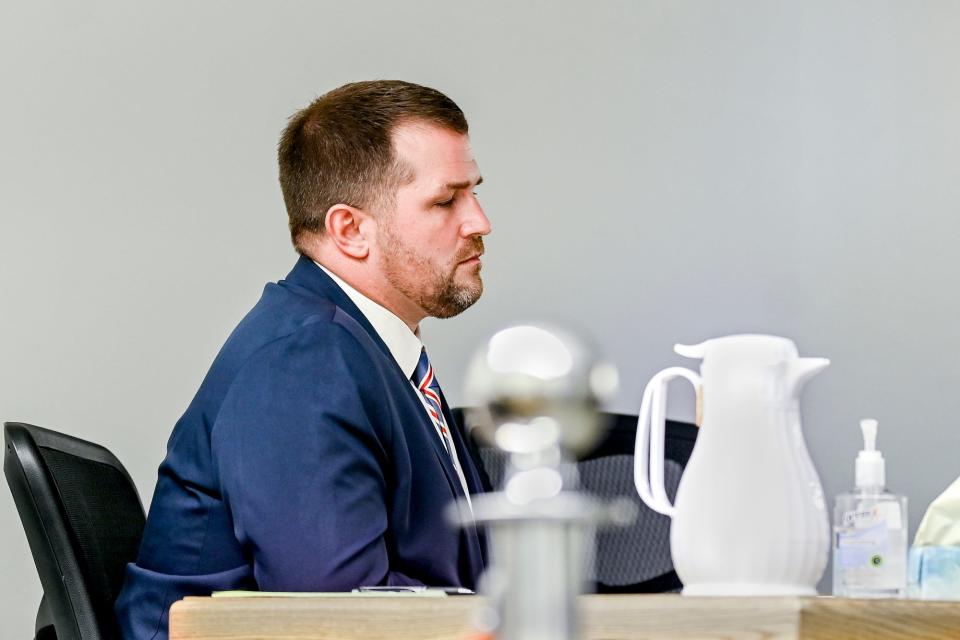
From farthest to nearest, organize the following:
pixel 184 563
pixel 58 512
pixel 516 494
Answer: pixel 184 563
pixel 58 512
pixel 516 494

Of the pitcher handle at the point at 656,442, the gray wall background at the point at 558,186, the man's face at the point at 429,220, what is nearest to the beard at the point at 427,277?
the man's face at the point at 429,220

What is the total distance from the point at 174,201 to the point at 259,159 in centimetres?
20

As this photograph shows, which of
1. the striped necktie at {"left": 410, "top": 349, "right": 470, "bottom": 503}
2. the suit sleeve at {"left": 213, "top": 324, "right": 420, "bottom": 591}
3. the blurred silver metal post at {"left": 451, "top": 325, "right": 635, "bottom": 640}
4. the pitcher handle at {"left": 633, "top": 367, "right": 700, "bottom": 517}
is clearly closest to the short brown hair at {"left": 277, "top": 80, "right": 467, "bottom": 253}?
the striped necktie at {"left": 410, "top": 349, "right": 470, "bottom": 503}

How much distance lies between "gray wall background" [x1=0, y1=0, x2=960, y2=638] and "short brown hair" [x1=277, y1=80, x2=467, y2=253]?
103cm

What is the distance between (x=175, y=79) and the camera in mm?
2820

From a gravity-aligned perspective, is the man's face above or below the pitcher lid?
above

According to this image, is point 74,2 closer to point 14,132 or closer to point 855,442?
Answer: point 14,132

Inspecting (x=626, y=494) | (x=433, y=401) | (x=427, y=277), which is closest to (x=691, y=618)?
(x=433, y=401)

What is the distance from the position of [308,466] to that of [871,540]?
53cm

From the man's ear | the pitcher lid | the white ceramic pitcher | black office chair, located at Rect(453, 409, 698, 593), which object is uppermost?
the man's ear

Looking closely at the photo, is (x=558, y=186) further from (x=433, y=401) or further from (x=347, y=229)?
(x=433, y=401)

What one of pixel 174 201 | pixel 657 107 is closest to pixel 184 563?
pixel 174 201

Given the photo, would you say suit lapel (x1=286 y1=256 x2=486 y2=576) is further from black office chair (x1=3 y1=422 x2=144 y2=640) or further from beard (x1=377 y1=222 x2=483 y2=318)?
black office chair (x1=3 y1=422 x2=144 y2=640)

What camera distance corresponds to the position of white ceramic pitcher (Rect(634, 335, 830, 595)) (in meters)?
0.77
